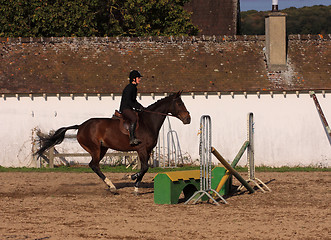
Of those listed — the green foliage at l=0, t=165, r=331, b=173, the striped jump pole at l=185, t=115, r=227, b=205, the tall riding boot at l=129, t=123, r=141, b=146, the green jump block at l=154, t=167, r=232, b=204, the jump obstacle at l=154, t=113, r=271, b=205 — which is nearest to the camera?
the striped jump pole at l=185, t=115, r=227, b=205

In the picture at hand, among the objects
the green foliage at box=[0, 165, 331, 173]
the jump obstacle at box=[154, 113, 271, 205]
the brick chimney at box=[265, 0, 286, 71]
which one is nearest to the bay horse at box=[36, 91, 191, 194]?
the jump obstacle at box=[154, 113, 271, 205]

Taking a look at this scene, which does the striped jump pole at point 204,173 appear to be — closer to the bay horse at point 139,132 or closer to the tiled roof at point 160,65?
the bay horse at point 139,132

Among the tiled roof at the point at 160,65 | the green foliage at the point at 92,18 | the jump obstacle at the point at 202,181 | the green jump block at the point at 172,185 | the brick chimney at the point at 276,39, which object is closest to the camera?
the jump obstacle at the point at 202,181

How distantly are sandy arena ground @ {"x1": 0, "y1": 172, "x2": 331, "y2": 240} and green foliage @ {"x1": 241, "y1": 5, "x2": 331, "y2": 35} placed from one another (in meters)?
88.5

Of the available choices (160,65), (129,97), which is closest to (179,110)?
(129,97)

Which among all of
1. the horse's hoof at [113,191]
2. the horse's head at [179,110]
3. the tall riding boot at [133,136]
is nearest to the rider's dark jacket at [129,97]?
the tall riding boot at [133,136]

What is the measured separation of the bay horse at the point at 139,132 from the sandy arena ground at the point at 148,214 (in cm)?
85

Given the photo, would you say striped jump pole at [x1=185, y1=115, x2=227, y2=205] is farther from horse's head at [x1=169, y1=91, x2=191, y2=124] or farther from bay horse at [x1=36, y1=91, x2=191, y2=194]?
bay horse at [x1=36, y1=91, x2=191, y2=194]

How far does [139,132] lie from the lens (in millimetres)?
15211

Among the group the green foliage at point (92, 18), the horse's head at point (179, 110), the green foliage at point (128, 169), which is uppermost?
the green foliage at point (92, 18)

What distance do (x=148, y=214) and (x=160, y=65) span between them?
15.4 metres

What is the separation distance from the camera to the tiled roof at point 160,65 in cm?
2559

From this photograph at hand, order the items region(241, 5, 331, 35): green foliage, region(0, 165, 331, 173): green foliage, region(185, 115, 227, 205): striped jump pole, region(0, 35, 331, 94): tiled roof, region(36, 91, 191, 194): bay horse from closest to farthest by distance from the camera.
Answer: region(185, 115, 227, 205): striped jump pole
region(36, 91, 191, 194): bay horse
region(0, 165, 331, 173): green foliage
region(0, 35, 331, 94): tiled roof
region(241, 5, 331, 35): green foliage

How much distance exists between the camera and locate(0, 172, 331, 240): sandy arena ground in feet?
32.2
